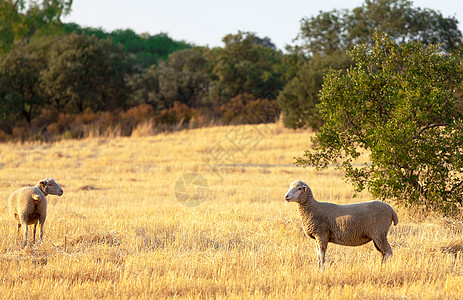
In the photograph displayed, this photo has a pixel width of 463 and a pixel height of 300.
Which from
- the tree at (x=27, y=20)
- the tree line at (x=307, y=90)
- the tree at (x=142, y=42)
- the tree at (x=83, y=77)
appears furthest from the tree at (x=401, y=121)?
the tree at (x=142, y=42)

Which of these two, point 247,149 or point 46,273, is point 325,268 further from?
point 247,149

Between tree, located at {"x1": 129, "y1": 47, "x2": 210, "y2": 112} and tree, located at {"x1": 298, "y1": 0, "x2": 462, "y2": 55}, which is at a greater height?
tree, located at {"x1": 298, "y1": 0, "x2": 462, "y2": 55}

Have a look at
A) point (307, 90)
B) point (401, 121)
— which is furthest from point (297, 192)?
point (307, 90)

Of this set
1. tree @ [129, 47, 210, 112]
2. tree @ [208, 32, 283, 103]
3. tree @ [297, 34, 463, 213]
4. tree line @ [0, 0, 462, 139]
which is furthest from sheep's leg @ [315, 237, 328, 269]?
tree @ [208, 32, 283, 103]

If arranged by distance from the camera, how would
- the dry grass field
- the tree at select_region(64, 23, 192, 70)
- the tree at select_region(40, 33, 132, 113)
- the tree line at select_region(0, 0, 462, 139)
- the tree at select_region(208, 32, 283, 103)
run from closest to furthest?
the dry grass field < the tree line at select_region(0, 0, 462, 139) < the tree at select_region(40, 33, 132, 113) < the tree at select_region(208, 32, 283, 103) < the tree at select_region(64, 23, 192, 70)

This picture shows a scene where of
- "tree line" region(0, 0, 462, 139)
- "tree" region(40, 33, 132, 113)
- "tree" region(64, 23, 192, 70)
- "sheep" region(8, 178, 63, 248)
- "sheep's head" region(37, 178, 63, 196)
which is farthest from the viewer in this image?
"tree" region(64, 23, 192, 70)

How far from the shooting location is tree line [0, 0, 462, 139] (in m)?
40.2

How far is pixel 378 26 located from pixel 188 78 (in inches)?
→ 858

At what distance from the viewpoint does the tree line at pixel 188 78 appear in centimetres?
4019

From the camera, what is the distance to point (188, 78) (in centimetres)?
4862

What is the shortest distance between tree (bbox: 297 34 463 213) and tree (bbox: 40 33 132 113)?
1402 inches

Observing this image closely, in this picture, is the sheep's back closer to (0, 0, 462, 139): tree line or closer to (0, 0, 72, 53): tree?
(0, 0, 462, 139): tree line

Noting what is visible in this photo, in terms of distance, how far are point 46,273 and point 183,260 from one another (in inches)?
80.5

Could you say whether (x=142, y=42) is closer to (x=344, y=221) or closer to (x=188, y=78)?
(x=188, y=78)
